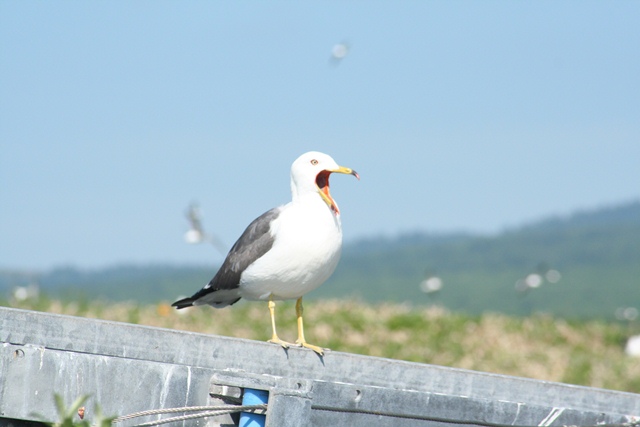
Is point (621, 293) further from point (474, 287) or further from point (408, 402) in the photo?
point (408, 402)

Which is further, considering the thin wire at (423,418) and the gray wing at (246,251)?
the gray wing at (246,251)

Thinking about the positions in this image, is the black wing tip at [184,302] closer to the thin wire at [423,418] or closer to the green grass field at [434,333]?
the thin wire at [423,418]

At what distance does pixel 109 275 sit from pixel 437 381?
88522 millimetres

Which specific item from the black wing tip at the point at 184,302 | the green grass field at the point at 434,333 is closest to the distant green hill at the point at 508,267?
the green grass field at the point at 434,333

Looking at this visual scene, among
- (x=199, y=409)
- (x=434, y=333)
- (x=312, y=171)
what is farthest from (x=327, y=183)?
(x=434, y=333)

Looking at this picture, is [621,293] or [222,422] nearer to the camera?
[222,422]

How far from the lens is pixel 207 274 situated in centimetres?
5584

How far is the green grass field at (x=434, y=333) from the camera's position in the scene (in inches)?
489

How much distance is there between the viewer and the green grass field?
12430 mm

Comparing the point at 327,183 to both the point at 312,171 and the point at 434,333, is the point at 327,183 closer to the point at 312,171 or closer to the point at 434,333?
the point at 312,171

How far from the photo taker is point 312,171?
233 inches

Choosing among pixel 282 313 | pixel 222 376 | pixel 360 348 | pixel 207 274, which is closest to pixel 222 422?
pixel 222 376

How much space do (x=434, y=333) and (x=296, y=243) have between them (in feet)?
26.0

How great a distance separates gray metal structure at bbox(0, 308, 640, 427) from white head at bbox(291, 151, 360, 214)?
A: 92 centimetres
